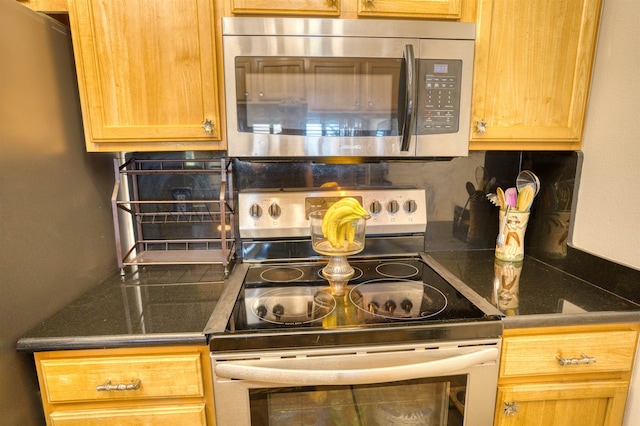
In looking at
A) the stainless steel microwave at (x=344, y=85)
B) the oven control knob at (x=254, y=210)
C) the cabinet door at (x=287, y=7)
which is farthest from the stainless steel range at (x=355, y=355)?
the cabinet door at (x=287, y=7)

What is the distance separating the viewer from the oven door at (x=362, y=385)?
0.88 metres

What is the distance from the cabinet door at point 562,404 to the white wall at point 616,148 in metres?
0.06

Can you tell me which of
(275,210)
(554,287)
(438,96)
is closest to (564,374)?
(554,287)

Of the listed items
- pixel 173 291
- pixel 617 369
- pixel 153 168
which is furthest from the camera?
pixel 153 168

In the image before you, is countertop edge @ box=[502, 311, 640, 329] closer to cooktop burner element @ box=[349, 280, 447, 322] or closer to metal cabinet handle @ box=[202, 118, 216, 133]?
cooktop burner element @ box=[349, 280, 447, 322]

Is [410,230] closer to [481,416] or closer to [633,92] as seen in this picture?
[481,416]

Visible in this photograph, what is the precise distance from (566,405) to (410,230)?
73 centimetres

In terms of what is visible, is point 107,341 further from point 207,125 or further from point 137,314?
point 207,125

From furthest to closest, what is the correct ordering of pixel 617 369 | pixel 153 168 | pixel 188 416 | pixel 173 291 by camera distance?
pixel 153 168
pixel 173 291
pixel 617 369
pixel 188 416

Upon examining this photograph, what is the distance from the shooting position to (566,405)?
1034 millimetres

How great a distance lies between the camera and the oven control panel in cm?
134

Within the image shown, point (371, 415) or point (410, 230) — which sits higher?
point (410, 230)

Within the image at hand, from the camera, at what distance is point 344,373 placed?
2.88 feet

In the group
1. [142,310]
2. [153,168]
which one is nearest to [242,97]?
[153,168]
